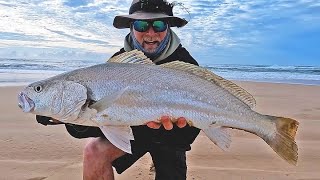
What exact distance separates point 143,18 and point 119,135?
4.17ft

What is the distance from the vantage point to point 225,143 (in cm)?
332

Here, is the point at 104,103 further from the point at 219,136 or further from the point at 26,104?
the point at 219,136

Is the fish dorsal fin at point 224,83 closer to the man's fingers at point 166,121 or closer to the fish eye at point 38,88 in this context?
the man's fingers at point 166,121

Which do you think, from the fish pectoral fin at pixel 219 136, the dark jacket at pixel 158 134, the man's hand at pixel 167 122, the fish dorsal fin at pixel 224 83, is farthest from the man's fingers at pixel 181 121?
the dark jacket at pixel 158 134

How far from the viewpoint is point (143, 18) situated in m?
3.97

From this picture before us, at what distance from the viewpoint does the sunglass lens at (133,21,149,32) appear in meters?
4.03

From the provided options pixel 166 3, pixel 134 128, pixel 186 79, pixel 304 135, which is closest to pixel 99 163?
pixel 134 128

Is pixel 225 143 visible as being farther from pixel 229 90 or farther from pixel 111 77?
pixel 111 77

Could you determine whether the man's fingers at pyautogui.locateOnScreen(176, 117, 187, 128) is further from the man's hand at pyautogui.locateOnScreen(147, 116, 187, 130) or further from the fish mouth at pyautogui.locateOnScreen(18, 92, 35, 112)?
the fish mouth at pyautogui.locateOnScreen(18, 92, 35, 112)

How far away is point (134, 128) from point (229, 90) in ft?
3.57

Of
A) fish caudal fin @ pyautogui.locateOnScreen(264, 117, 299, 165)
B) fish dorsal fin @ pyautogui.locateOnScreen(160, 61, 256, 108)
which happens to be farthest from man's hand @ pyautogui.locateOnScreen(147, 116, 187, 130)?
fish caudal fin @ pyautogui.locateOnScreen(264, 117, 299, 165)

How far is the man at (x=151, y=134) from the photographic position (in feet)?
12.6

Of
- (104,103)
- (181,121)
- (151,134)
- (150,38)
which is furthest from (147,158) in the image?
(104,103)

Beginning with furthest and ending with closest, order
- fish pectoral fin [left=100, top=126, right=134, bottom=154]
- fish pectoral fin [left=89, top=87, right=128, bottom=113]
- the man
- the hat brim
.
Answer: the hat brim → the man → fish pectoral fin [left=100, top=126, right=134, bottom=154] → fish pectoral fin [left=89, top=87, right=128, bottom=113]
